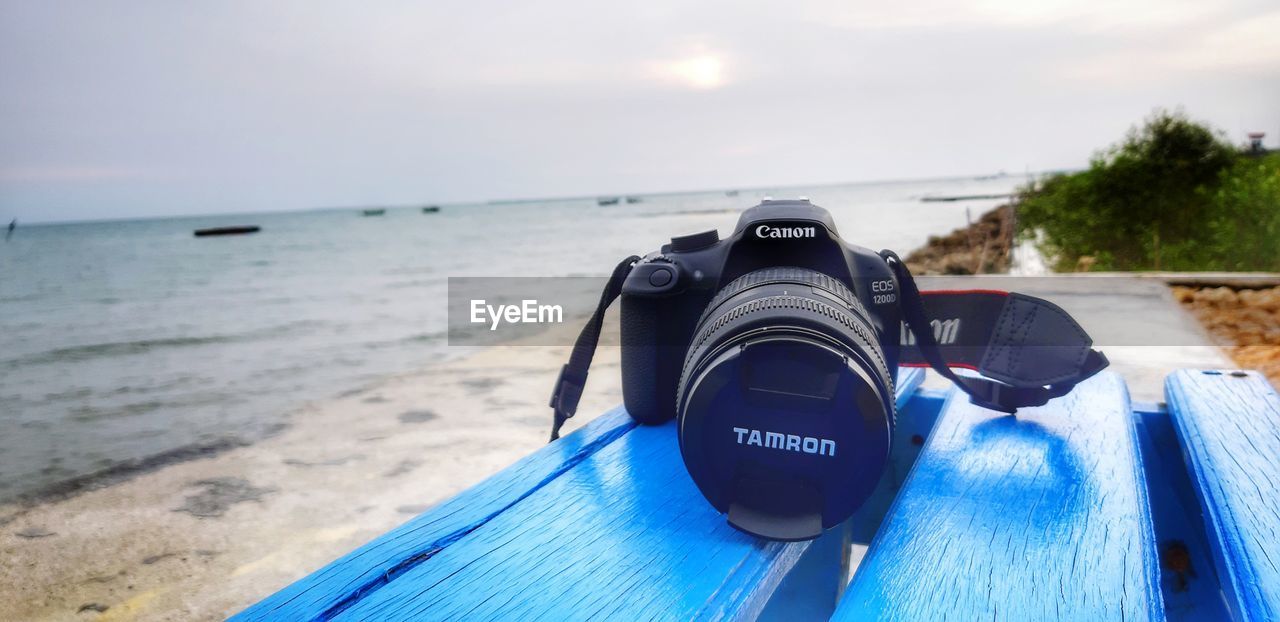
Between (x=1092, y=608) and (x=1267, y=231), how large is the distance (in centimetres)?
692

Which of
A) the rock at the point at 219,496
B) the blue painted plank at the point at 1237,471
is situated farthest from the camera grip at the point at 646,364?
the rock at the point at 219,496

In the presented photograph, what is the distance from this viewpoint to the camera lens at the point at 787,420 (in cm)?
65

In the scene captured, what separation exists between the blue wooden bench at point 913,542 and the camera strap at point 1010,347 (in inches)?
1.9

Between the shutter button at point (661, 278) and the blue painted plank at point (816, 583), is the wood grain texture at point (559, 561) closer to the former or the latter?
the shutter button at point (661, 278)

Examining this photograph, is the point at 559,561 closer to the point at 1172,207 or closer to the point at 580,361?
the point at 580,361

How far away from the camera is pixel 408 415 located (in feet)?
9.76

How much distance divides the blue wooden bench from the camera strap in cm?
5

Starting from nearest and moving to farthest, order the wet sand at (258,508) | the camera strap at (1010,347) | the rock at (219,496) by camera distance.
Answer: the camera strap at (1010,347), the wet sand at (258,508), the rock at (219,496)

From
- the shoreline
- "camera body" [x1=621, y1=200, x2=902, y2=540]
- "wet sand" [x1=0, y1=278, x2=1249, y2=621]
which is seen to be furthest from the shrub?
"camera body" [x1=621, y1=200, x2=902, y2=540]

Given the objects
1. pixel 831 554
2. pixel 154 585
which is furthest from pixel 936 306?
pixel 154 585

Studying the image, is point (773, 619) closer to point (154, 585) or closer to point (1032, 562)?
point (1032, 562)

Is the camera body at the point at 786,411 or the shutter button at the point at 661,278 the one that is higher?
the shutter button at the point at 661,278

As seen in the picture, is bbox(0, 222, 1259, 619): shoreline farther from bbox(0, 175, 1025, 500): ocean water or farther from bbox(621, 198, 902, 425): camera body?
bbox(621, 198, 902, 425): camera body

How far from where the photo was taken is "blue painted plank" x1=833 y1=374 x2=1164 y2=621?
0.55 meters
